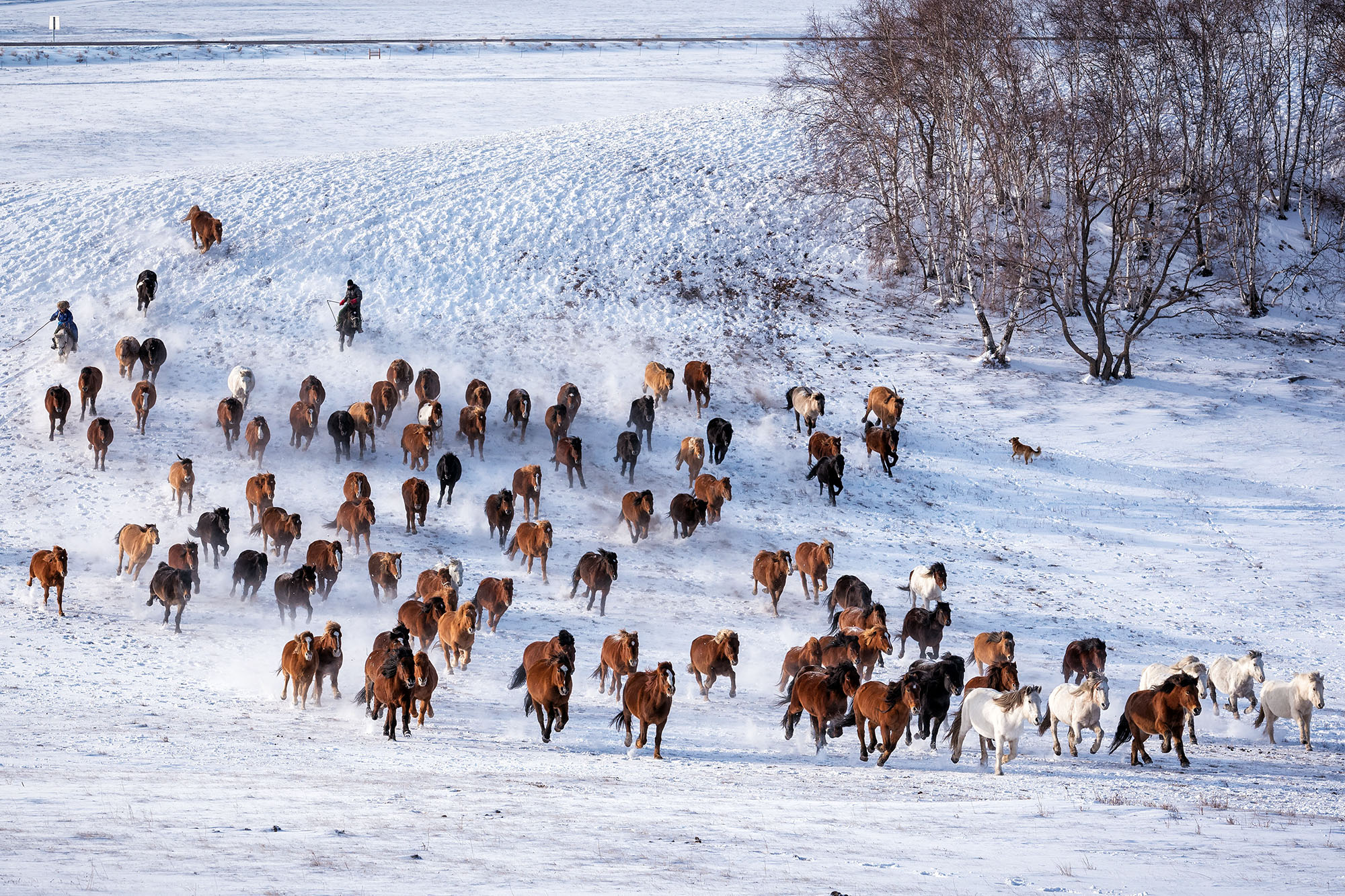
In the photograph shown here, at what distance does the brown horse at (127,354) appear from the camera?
931 inches

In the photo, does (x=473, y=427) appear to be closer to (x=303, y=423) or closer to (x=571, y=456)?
(x=571, y=456)

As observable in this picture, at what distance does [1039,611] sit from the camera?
19016mm

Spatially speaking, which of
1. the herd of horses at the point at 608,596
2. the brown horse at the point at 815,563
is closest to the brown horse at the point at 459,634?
the herd of horses at the point at 608,596

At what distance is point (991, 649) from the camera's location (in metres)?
15.6

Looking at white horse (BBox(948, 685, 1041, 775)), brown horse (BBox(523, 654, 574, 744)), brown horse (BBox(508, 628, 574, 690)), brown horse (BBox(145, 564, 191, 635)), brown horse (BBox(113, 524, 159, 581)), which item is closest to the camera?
white horse (BBox(948, 685, 1041, 775))

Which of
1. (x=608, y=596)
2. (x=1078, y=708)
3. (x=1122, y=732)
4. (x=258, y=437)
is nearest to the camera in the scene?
(x=1078, y=708)

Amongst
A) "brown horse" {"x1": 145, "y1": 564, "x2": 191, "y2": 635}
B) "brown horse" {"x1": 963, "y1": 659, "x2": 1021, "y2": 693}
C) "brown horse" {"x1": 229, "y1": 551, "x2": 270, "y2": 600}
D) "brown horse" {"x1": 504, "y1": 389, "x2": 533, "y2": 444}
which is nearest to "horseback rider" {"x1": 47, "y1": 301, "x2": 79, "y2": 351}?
"brown horse" {"x1": 504, "y1": 389, "x2": 533, "y2": 444}

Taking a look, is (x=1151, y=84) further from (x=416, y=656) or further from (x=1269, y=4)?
(x=416, y=656)

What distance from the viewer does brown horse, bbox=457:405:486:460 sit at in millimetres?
22250

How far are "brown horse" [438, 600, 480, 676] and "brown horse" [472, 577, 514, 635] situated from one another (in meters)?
0.79

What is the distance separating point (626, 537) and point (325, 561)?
5.64 meters

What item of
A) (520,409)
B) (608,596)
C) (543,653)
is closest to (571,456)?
(520,409)

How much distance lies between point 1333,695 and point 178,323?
2456 cm

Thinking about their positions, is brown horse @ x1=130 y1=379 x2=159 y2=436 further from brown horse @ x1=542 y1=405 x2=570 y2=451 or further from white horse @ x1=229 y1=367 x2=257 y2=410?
brown horse @ x1=542 y1=405 x2=570 y2=451
